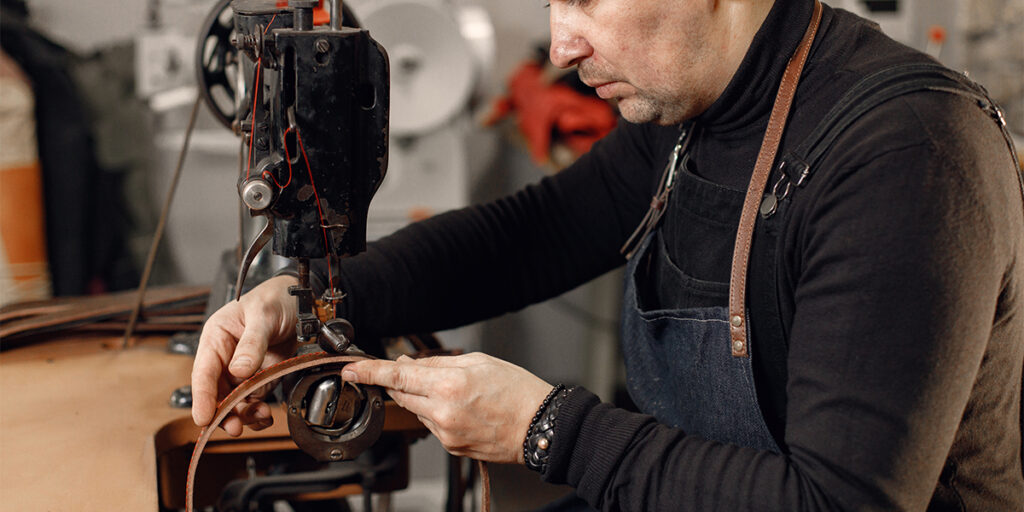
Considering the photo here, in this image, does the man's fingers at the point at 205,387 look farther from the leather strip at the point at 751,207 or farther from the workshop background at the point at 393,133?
the workshop background at the point at 393,133

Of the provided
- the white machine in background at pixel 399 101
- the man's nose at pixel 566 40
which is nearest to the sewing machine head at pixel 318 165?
the man's nose at pixel 566 40

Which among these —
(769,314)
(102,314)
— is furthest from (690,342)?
(102,314)

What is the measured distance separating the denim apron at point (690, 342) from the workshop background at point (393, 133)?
119 centimetres

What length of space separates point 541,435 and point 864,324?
0.33 meters

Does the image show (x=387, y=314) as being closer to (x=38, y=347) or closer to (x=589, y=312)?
(x=38, y=347)

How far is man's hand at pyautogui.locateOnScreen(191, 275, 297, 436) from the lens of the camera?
0.97 m

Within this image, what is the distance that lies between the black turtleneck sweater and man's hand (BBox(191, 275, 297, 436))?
1.14 ft

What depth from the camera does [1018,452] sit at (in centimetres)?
101

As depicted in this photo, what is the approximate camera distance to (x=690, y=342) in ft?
3.59

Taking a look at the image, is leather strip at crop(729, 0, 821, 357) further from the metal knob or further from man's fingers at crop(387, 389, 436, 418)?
the metal knob

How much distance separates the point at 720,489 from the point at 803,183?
12.4 inches

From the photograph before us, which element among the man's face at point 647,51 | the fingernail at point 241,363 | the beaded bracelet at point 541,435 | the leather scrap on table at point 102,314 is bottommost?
the leather scrap on table at point 102,314

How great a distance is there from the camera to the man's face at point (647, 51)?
41.5 inches

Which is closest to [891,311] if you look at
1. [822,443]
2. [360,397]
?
[822,443]
